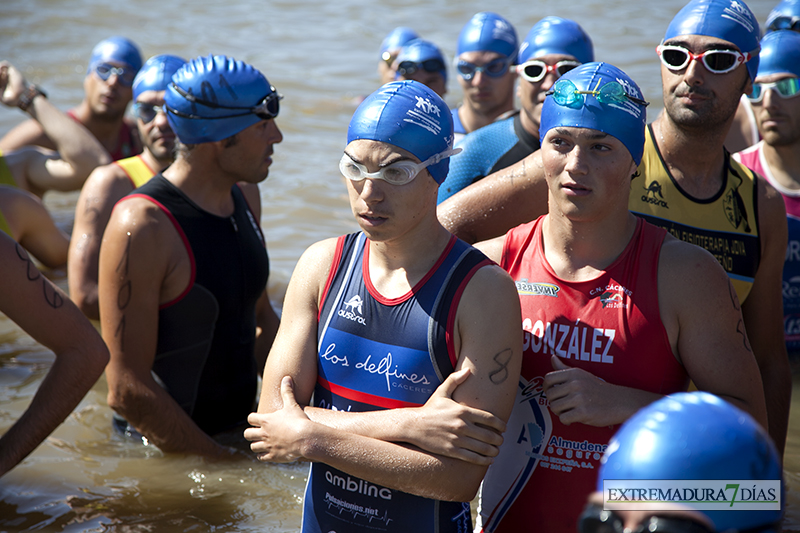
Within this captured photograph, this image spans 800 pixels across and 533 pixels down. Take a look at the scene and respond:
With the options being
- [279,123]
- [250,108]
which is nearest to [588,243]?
[250,108]

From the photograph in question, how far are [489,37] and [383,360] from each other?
5.37m

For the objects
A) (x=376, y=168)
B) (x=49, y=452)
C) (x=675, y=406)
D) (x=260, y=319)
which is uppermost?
(x=376, y=168)

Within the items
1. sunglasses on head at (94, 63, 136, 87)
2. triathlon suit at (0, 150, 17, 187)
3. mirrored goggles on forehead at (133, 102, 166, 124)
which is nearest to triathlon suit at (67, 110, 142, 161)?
sunglasses on head at (94, 63, 136, 87)

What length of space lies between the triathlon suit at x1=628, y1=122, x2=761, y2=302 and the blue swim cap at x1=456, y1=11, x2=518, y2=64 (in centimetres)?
412

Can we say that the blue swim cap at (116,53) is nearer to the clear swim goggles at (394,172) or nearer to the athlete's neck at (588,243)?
the clear swim goggles at (394,172)

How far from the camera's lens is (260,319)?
4969 millimetres

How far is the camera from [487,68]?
7.10 metres

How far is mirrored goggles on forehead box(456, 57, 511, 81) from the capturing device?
23.3 ft

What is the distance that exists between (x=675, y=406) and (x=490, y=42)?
6.27m

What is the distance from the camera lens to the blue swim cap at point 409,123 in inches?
96.9

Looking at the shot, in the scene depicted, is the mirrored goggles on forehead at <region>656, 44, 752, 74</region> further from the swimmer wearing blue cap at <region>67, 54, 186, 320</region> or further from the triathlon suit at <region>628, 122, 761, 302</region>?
the swimmer wearing blue cap at <region>67, 54, 186, 320</region>

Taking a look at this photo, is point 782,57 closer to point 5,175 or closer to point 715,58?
point 715,58

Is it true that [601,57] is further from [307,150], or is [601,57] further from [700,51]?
[700,51]

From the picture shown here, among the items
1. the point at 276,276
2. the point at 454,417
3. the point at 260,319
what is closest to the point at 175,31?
the point at 276,276
